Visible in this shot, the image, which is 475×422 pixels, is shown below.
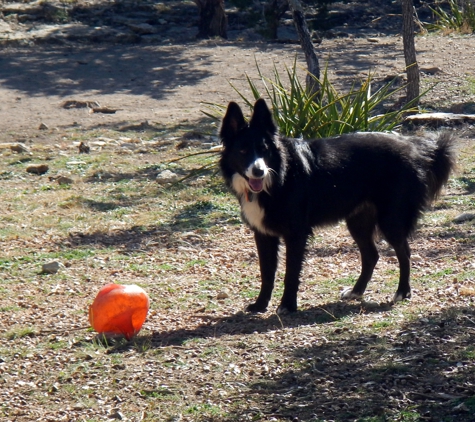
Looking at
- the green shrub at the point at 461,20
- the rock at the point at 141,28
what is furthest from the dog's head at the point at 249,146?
the rock at the point at 141,28

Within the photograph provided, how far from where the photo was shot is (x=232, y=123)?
6012 mm

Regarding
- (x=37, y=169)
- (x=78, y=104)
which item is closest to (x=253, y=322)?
(x=37, y=169)

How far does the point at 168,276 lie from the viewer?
→ 23.7 feet

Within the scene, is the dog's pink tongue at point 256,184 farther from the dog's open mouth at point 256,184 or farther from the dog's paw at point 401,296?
the dog's paw at point 401,296

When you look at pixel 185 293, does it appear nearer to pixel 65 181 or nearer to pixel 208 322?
pixel 208 322

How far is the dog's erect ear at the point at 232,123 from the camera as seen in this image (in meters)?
5.96

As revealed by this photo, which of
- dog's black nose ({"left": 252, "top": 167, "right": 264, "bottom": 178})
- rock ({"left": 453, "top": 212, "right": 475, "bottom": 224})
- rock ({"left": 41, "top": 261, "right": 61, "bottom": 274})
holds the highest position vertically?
dog's black nose ({"left": 252, "top": 167, "right": 264, "bottom": 178})

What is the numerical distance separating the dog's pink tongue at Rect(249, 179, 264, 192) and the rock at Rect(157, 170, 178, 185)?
4568 millimetres

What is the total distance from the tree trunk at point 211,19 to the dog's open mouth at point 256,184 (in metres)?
16.0

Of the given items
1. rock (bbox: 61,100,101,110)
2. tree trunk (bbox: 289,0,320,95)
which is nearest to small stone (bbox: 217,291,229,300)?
tree trunk (bbox: 289,0,320,95)

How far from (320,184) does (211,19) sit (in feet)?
51.8

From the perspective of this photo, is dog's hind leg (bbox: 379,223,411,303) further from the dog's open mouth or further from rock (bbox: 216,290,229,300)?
rock (bbox: 216,290,229,300)

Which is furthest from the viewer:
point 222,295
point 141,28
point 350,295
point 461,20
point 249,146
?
point 141,28

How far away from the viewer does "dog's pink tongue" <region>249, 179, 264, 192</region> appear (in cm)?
587
